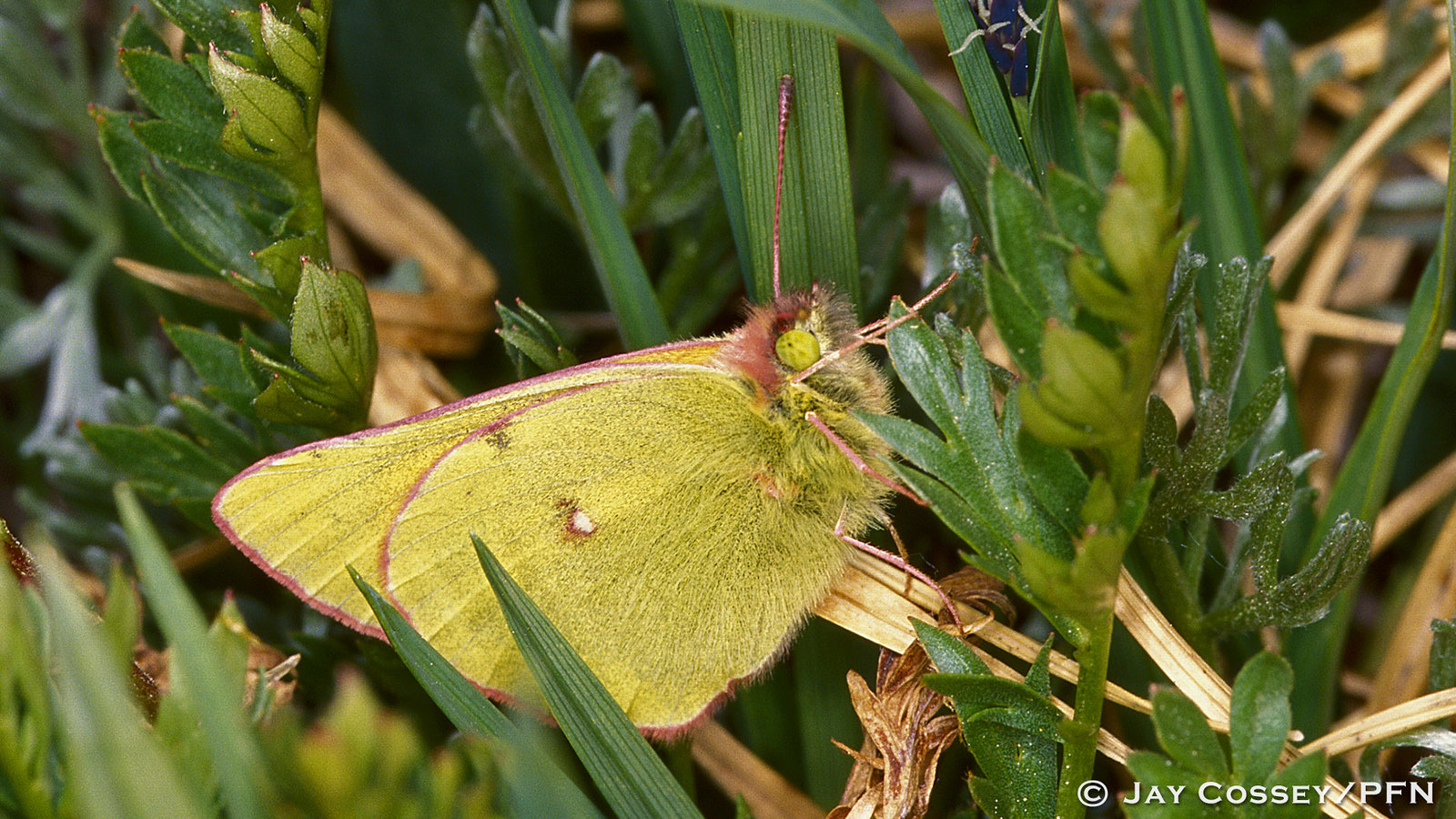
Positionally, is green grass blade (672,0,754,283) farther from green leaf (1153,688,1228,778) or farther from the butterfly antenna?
green leaf (1153,688,1228,778)

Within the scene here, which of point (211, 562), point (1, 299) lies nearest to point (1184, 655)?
point (211, 562)

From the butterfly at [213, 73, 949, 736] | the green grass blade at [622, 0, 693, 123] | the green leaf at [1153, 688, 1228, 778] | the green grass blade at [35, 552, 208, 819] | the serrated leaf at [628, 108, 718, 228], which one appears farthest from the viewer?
the green grass blade at [622, 0, 693, 123]

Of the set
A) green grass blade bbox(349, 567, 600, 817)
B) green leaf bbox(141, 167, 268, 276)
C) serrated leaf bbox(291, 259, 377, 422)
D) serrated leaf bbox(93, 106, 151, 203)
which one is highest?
serrated leaf bbox(93, 106, 151, 203)

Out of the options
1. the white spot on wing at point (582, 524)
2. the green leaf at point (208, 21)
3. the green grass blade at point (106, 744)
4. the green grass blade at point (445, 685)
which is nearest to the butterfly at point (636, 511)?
the white spot on wing at point (582, 524)

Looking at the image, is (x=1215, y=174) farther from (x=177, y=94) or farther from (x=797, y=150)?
(x=177, y=94)

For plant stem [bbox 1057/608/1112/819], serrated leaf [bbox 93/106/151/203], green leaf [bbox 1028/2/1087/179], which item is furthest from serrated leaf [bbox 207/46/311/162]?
plant stem [bbox 1057/608/1112/819]

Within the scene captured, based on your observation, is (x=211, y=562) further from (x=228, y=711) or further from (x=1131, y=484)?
(x=1131, y=484)

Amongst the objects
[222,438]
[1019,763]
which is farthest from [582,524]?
[1019,763]

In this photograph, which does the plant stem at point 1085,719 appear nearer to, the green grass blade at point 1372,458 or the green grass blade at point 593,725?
the green grass blade at point 593,725
